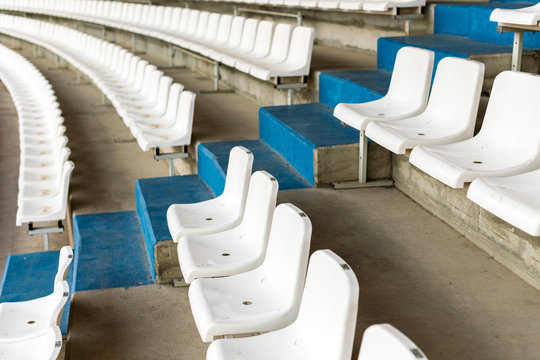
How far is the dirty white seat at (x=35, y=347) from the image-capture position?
217 cm

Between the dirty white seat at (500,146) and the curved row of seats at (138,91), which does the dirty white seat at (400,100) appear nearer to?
the dirty white seat at (500,146)

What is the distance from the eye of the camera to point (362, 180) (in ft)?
9.51

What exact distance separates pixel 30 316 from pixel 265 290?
1244 mm

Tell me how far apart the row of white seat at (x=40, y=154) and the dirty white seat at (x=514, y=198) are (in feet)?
9.48

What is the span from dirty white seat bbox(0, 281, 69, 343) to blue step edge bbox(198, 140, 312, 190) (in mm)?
914

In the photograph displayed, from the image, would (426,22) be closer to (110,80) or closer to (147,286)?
(147,286)

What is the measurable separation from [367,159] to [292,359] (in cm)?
152

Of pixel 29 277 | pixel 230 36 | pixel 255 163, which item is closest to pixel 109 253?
pixel 255 163

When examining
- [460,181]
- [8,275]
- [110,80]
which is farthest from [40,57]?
[460,181]

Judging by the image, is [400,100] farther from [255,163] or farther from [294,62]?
[294,62]

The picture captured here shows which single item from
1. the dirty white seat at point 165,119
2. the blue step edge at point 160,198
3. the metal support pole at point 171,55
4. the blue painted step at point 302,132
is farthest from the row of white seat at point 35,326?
the metal support pole at point 171,55

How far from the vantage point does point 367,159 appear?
2895 millimetres

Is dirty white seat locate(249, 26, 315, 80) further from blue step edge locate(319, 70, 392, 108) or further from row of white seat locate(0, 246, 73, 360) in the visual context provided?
row of white seat locate(0, 246, 73, 360)

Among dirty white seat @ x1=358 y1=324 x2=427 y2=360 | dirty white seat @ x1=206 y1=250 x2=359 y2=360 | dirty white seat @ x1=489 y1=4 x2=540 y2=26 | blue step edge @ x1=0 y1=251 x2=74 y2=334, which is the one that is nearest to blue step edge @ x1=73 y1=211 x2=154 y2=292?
blue step edge @ x1=0 y1=251 x2=74 y2=334
